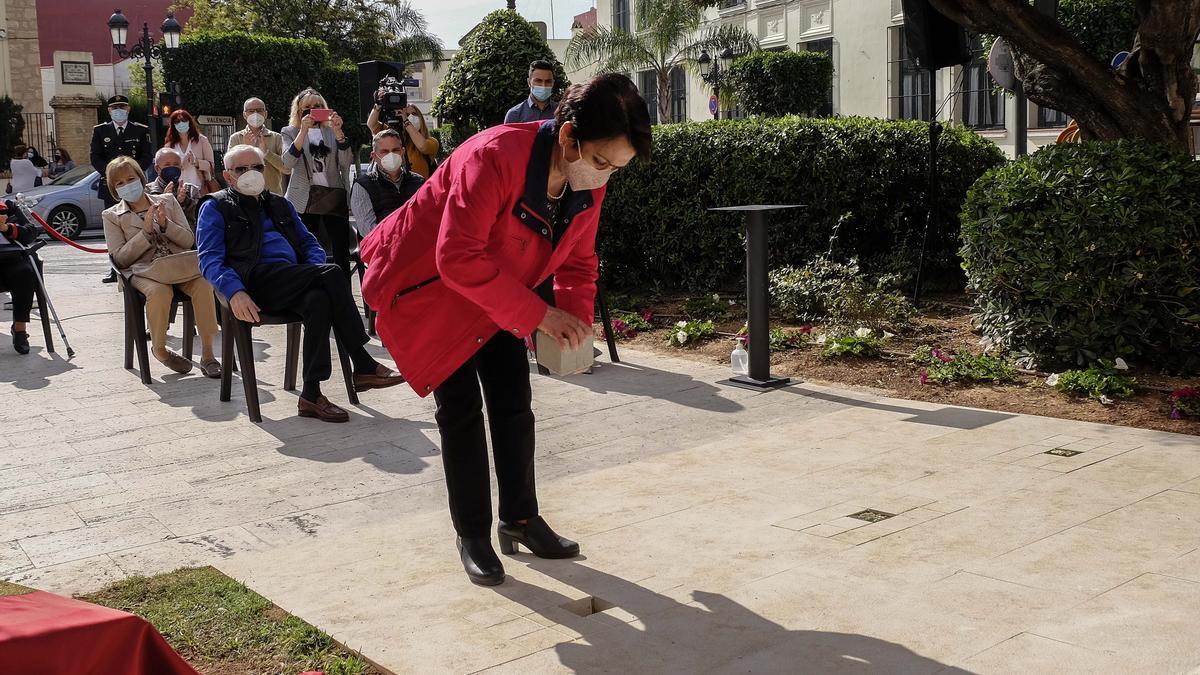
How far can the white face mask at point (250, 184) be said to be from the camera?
695cm

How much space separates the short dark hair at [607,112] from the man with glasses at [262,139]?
19.3 feet

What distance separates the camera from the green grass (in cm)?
347

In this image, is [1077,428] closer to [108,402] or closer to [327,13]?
[108,402]

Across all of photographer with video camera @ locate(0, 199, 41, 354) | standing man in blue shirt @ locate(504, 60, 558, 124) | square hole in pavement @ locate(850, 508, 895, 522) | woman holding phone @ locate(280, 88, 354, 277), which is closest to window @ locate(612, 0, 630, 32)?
woman holding phone @ locate(280, 88, 354, 277)

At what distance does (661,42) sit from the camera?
121 ft

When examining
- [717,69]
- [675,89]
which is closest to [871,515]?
[717,69]

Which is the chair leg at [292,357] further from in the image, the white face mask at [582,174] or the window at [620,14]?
the window at [620,14]

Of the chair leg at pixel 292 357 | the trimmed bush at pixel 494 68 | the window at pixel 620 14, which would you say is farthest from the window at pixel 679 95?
the chair leg at pixel 292 357

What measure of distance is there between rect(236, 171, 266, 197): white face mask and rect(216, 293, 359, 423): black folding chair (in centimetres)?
64

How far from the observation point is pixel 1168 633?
3400 mm

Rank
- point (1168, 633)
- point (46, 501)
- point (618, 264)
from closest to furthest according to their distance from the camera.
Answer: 1. point (1168, 633)
2. point (46, 501)
3. point (618, 264)

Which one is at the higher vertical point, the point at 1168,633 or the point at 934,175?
the point at 934,175

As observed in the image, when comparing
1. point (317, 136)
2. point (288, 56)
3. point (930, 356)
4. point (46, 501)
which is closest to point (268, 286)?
point (46, 501)

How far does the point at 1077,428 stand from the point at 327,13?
41190 millimetres
